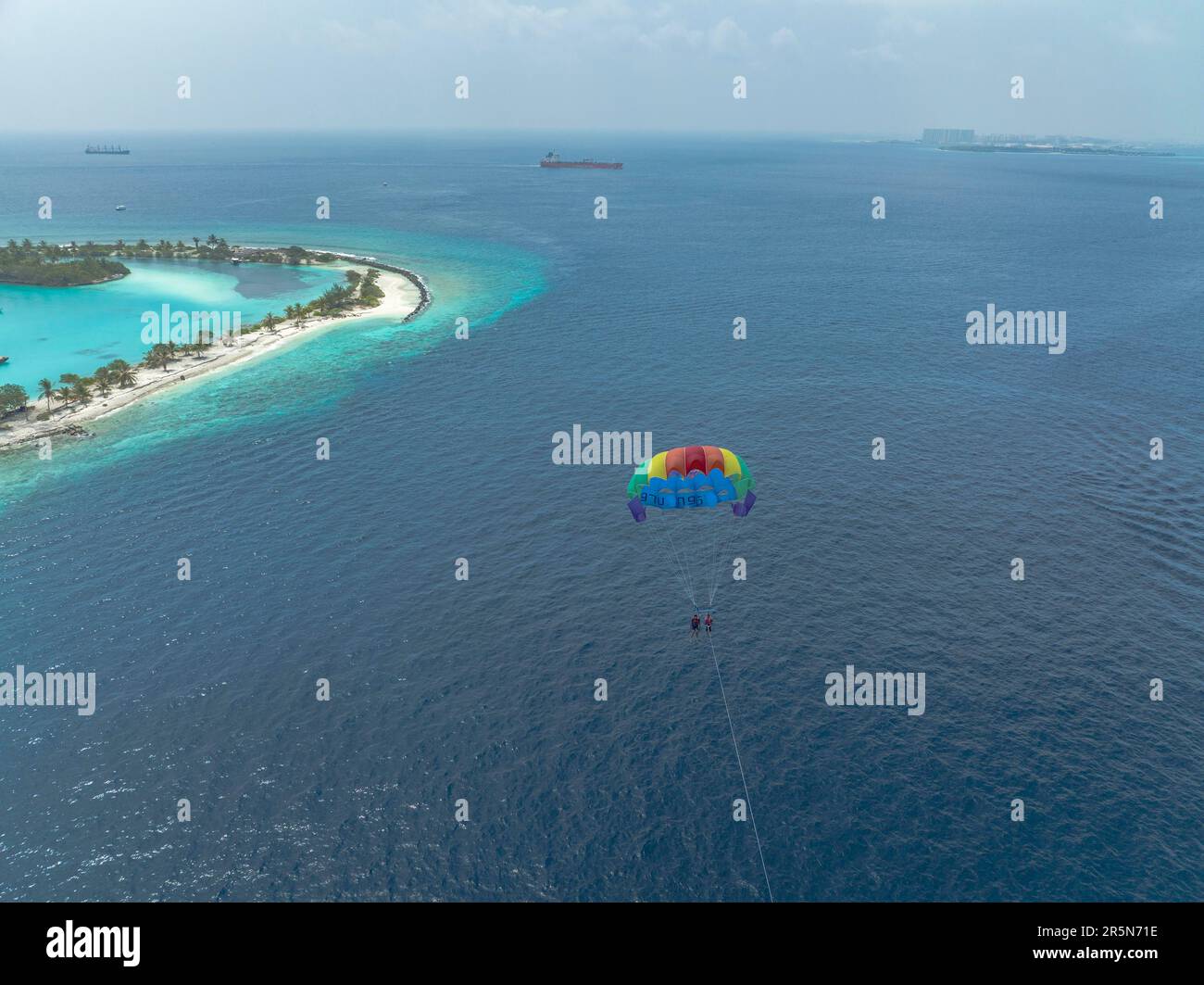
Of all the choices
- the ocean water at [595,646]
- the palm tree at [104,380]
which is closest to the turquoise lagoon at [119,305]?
the palm tree at [104,380]

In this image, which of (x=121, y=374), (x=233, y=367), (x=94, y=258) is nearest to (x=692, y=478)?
(x=233, y=367)

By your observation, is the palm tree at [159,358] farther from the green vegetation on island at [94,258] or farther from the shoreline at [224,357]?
the green vegetation on island at [94,258]

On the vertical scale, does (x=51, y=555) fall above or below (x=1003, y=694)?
above

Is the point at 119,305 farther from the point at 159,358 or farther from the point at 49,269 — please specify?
the point at 159,358

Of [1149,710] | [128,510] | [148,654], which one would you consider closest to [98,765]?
[148,654]
